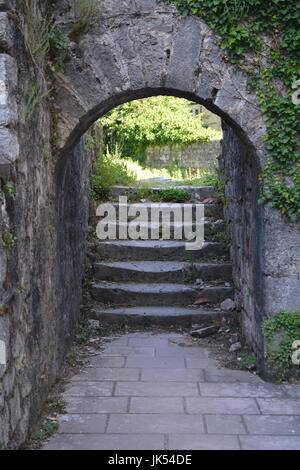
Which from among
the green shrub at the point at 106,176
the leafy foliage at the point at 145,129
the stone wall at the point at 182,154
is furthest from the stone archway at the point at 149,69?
the stone wall at the point at 182,154

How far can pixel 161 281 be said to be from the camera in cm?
623

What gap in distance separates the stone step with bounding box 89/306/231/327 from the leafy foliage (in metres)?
7.50

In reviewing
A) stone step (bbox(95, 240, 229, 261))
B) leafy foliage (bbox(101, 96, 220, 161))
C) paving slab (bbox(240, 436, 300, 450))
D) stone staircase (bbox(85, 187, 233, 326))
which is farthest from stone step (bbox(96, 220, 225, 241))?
leafy foliage (bbox(101, 96, 220, 161))

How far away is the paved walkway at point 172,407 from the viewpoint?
3.09 m

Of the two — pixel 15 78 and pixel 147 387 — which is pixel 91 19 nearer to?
pixel 15 78

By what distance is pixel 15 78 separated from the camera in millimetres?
2955

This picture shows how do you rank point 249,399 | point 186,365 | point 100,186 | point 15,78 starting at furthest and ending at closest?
point 100,186
point 186,365
point 249,399
point 15,78

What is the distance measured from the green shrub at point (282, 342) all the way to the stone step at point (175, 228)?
2.91m

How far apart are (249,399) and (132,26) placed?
8.70 feet

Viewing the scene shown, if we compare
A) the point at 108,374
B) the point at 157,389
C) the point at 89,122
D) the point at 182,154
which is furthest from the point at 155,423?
the point at 182,154

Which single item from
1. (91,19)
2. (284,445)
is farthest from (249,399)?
(91,19)

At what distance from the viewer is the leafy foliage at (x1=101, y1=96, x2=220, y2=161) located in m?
13.0

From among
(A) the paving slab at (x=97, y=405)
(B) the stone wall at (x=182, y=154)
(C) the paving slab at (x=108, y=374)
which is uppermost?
(B) the stone wall at (x=182, y=154)

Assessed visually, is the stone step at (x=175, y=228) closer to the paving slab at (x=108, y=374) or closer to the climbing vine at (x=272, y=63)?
the paving slab at (x=108, y=374)
